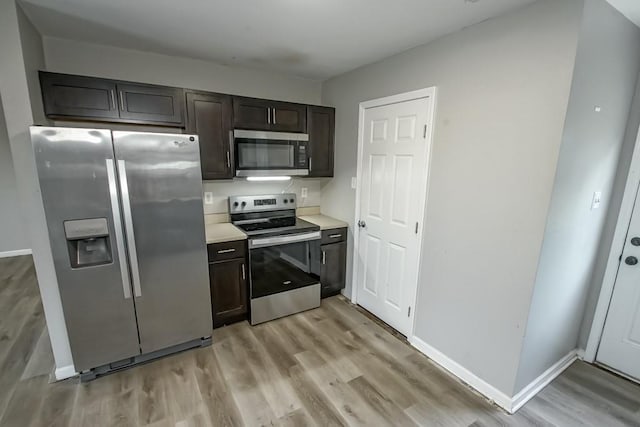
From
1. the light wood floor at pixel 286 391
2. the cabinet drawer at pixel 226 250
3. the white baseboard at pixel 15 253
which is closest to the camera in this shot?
the light wood floor at pixel 286 391

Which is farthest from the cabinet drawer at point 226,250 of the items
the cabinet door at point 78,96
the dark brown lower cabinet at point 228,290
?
the cabinet door at point 78,96

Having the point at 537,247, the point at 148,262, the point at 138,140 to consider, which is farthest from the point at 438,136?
the point at 148,262

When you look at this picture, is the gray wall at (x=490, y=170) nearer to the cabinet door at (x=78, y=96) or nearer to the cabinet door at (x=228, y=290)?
the cabinet door at (x=228, y=290)

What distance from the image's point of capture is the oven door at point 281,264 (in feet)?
8.76

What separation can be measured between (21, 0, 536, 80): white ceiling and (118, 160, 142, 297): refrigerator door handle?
3.19 feet

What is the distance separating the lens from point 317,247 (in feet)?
9.84

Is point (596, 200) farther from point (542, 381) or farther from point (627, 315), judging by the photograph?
point (542, 381)

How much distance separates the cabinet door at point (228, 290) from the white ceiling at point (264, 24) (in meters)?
1.83

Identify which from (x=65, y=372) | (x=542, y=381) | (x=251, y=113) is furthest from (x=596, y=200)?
(x=65, y=372)

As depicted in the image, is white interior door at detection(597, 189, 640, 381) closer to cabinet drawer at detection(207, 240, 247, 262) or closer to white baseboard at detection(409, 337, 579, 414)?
white baseboard at detection(409, 337, 579, 414)

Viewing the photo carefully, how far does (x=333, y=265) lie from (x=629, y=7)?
113 inches

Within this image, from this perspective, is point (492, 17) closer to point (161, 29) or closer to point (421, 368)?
point (161, 29)

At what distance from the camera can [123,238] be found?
1.99 metres

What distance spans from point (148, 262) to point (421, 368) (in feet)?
7.31
